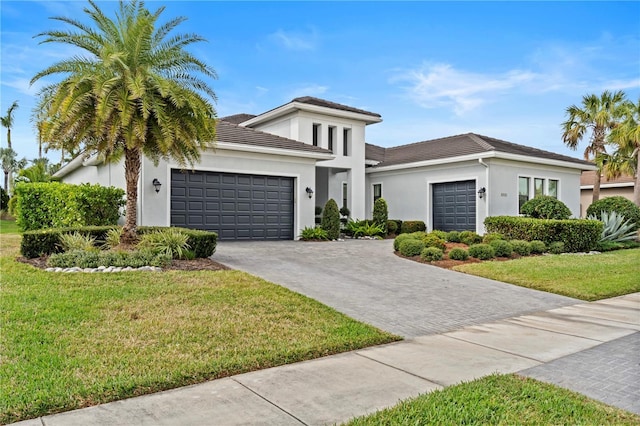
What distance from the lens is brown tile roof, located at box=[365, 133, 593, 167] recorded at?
63.1 ft

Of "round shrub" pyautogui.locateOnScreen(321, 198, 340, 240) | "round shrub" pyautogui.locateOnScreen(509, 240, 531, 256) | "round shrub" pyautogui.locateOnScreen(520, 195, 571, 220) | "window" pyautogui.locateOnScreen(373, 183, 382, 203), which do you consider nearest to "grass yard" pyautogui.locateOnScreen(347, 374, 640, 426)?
"round shrub" pyautogui.locateOnScreen(509, 240, 531, 256)

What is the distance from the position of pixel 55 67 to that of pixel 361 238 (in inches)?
501

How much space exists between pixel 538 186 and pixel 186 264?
16683 mm

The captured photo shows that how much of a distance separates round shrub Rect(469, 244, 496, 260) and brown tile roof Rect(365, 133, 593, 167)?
20.8 feet

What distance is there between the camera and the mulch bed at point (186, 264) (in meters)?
9.12

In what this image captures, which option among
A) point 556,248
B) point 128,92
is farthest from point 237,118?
point 556,248

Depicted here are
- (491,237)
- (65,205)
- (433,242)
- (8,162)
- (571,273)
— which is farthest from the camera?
(8,162)

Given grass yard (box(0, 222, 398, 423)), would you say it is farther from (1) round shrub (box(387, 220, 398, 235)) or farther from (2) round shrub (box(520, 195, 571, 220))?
(1) round shrub (box(387, 220, 398, 235))

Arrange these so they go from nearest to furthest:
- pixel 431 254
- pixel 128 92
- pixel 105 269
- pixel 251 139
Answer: pixel 105 269 → pixel 128 92 → pixel 431 254 → pixel 251 139

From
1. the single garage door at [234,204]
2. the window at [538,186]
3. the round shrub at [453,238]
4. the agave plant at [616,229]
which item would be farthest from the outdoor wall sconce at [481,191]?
the single garage door at [234,204]

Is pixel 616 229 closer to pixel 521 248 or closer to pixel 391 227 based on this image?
pixel 521 248

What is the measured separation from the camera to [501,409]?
3.59m

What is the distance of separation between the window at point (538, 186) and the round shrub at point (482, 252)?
28.4ft

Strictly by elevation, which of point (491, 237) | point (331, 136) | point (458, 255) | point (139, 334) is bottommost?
point (139, 334)
